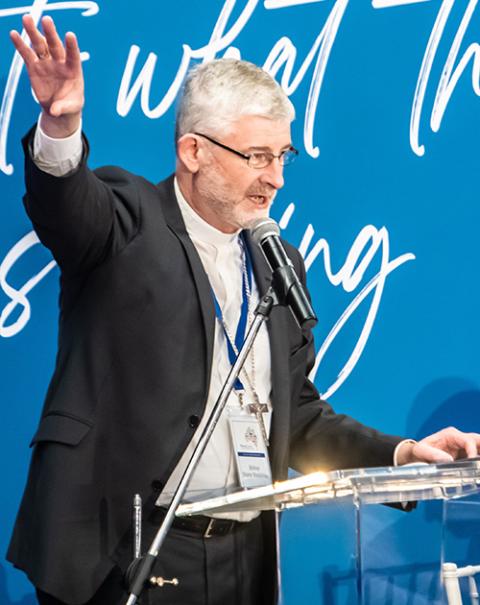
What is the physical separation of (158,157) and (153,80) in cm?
23

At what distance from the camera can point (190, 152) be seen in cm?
259

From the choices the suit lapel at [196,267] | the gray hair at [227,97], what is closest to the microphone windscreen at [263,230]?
the suit lapel at [196,267]

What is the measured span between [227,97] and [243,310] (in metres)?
0.53

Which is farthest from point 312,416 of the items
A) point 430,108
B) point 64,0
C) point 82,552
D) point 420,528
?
point 64,0

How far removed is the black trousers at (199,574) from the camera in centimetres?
219

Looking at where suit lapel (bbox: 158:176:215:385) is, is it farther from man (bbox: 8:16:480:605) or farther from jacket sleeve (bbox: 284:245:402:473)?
jacket sleeve (bbox: 284:245:402:473)

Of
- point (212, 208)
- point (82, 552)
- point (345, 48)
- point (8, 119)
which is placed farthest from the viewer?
point (345, 48)

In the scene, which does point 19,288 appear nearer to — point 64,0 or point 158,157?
point 158,157

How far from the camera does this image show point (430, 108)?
128 inches

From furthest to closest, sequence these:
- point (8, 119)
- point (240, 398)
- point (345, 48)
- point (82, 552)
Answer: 1. point (345, 48)
2. point (8, 119)
3. point (240, 398)
4. point (82, 552)

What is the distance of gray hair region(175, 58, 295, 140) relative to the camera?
2.53 meters

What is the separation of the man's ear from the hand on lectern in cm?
88

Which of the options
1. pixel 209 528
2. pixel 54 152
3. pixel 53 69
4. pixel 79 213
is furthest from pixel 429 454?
pixel 53 69

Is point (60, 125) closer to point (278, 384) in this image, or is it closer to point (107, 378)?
point (107, 378)
